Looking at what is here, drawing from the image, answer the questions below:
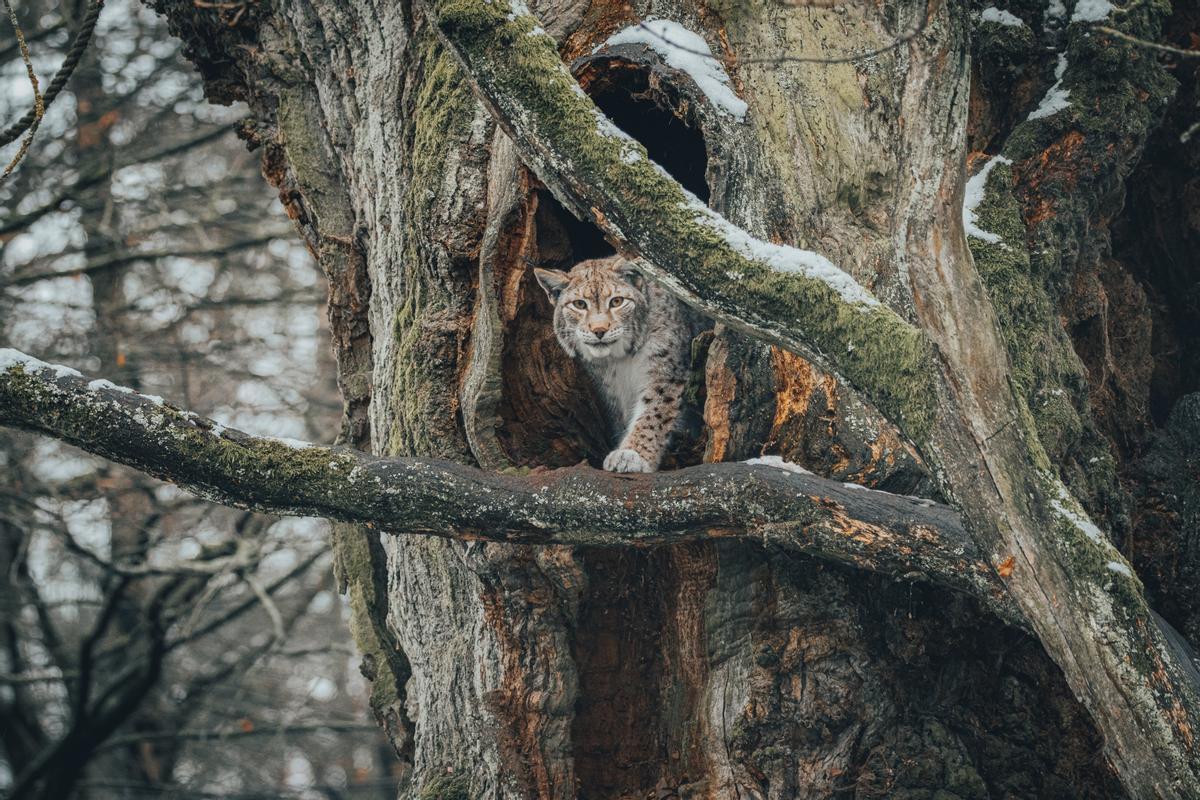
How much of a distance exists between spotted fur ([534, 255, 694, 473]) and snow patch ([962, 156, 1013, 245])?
49.2 inches

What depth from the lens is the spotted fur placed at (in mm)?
4484

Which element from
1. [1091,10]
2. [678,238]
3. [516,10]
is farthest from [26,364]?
[1091,10]

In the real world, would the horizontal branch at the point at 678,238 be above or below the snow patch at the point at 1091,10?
below

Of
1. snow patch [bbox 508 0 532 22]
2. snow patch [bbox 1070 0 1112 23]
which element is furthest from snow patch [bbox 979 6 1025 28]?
snow patch [bbox 508 0 532 22]

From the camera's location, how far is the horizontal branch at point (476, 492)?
2.92 metres

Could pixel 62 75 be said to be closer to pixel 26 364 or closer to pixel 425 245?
pixel 26 364

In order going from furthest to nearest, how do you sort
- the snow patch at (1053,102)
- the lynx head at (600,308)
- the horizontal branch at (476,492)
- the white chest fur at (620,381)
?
the white chest fur at (620,381) → the lynx head at (600,308) → the snow patch at (1053,102) → the horizontal branch at (476,492)

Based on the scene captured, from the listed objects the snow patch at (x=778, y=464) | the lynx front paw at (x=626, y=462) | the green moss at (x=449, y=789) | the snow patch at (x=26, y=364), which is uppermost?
the snow patch at (x=26, y=364)

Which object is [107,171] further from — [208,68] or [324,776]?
[324,776]

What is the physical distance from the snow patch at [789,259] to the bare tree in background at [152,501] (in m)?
4.91

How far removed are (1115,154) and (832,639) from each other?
184 cm

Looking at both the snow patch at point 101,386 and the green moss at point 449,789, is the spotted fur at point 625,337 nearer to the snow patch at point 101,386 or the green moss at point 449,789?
the green moss at point 449,789

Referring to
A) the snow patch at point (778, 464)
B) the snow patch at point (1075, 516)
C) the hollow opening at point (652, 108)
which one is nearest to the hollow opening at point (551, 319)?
the hollow opening at point (652, 108)

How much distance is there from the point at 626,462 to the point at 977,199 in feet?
4.59
